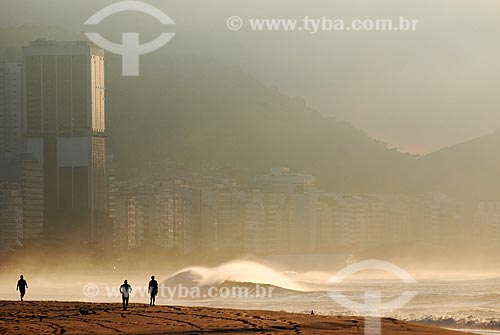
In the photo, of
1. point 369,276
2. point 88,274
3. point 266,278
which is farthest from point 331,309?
point 88,274

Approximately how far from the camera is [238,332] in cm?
3956

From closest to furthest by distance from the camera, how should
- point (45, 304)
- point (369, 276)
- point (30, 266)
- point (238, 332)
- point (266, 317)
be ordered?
1. point (238, 332)
2. point (266, 317)
3. point (45, 304)
4. point (369, 276)
5. point (30, 266)

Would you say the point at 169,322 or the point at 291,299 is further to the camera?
the point at 291,299

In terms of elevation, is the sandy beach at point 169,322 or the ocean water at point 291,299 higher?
the sandy beach at point 169,322

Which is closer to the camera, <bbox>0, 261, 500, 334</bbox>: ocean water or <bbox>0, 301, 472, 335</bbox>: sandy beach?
<bbox>0, 301, 472, 335</bbox>: sandy beach

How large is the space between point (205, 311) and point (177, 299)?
118ft

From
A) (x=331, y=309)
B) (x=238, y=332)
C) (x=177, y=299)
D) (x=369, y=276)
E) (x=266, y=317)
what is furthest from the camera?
(x=369, y=276)

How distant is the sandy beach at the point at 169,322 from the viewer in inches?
1576

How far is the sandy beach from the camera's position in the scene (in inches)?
1576

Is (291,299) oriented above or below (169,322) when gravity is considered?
below

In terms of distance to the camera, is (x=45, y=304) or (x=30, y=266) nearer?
(x=45, y=304)

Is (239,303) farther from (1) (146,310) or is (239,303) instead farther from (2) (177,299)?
(1) (146,310)

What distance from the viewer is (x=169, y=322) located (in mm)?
42938

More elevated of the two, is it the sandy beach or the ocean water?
the sandy beach
